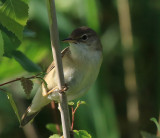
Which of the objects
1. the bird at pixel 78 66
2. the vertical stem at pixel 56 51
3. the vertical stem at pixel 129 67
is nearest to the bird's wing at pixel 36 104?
the bird at pixel 78 66

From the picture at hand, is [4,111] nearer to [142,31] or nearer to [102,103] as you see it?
[102,103]

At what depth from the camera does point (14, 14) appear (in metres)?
1.12

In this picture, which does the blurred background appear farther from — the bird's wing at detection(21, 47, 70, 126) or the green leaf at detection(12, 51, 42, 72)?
the green leaf at detection(12, 51, 42, 72)

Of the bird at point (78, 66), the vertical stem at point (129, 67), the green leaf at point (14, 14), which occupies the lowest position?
the vertical stem at point (129, 67)

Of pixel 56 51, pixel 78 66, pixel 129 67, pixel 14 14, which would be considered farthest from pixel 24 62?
pixel 129 67

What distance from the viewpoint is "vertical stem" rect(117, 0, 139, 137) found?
3141 millimetres

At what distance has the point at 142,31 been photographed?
359 cm

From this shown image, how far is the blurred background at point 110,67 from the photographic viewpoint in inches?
106

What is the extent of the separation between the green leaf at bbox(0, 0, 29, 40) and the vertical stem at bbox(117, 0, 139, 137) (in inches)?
83.0

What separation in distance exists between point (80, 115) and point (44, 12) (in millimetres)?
907

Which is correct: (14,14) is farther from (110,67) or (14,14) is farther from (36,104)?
(110,67)

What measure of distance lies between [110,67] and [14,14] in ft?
7.93

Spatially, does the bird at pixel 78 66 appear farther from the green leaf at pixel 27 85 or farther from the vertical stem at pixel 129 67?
the vertical stem at pixel 129 67

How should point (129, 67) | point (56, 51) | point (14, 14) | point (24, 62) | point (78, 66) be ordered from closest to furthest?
point (14, 14), point (56, 51), point (24, 62), point (78, 66), point (129, 67)
